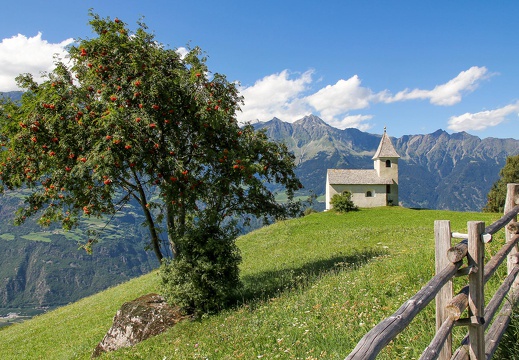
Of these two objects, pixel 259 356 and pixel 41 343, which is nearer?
pixel 259 356

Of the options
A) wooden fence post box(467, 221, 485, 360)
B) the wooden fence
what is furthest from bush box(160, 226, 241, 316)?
wooden fence post box(467, 221, 485, 360)

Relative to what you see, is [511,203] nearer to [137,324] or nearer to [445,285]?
[445,285]

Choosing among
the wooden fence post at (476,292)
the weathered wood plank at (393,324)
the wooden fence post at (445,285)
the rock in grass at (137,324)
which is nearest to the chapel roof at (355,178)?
the rock in grass at (137,324)

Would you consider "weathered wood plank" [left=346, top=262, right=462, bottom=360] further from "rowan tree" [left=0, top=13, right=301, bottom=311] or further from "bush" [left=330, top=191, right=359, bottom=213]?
"bush" [left=330, top=191, right=359, bottom=213]

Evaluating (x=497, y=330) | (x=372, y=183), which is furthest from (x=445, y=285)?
(x=372, y=183)

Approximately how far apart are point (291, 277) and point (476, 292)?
12744 millimetres

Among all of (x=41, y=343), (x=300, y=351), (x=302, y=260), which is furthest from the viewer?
(x=302, y=260)

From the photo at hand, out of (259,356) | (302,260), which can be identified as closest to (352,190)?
(302,260)

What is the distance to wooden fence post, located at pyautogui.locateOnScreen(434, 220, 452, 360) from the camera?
524cm

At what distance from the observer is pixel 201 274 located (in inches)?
582

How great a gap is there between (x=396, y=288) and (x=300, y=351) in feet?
13.0

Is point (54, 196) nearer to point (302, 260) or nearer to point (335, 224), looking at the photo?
point (302, 260)

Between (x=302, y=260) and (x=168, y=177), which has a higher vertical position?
(x=168, y=177)

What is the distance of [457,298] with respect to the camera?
17.5 feet
